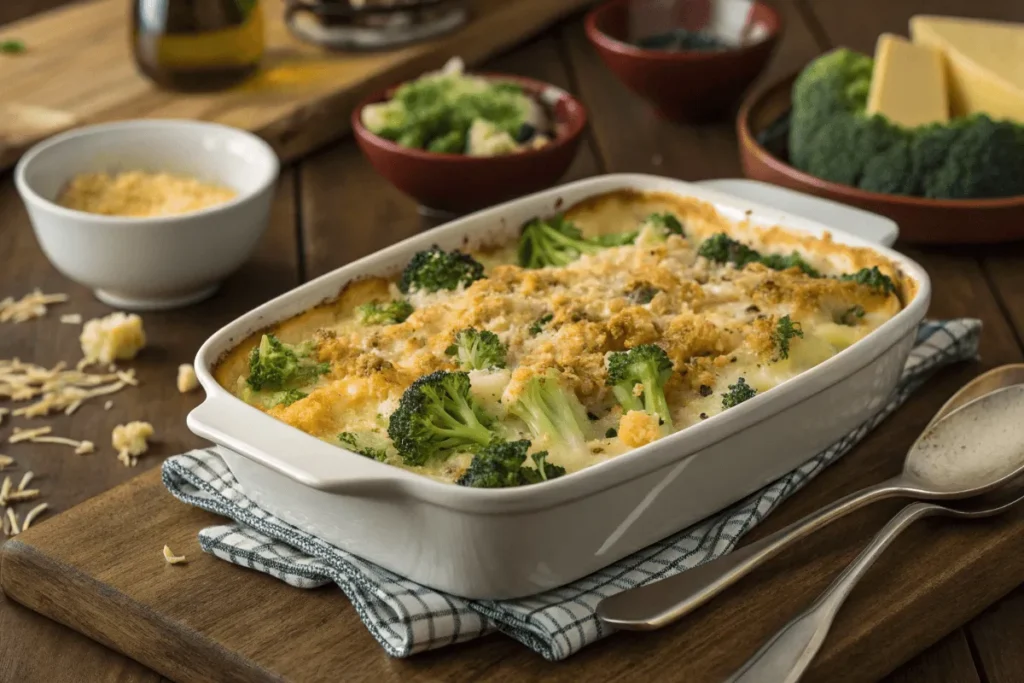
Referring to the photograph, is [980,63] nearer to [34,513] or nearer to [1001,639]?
[1001,639]

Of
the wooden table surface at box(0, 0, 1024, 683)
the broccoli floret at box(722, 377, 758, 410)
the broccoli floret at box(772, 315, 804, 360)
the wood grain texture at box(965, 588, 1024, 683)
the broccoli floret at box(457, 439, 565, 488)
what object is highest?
the broccoli floret at box(457, 439, 565, 488)

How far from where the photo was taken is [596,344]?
2.13 meters

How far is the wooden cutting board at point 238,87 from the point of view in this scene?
3611 millimetres

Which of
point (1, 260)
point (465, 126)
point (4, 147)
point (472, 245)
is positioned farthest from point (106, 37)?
point (472, 245)

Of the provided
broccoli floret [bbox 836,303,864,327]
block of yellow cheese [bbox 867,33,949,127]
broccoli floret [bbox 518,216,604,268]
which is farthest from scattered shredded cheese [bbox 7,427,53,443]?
block of yellow cheese [bbox 867,33,949,127]

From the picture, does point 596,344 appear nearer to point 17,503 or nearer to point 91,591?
point 91,591

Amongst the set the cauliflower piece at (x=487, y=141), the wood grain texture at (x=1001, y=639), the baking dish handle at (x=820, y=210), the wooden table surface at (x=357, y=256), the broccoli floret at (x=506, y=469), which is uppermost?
the broccoli floret at (x=506, y=469)

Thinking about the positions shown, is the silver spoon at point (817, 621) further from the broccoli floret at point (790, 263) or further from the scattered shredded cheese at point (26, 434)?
the scattered shredded cheese at point (26, 434)

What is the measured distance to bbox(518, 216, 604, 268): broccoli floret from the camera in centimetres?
250

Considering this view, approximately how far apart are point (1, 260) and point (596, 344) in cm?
167

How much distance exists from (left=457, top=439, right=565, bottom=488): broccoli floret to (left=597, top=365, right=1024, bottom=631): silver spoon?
19 cm

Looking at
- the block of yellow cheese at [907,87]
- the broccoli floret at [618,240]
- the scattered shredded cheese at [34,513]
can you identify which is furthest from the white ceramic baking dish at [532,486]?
the block of yellow cheese at [907,87]

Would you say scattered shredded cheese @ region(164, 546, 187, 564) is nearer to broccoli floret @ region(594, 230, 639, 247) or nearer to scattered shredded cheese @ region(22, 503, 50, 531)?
scattered shredded cheese @ region(22, 503, 50, 531)

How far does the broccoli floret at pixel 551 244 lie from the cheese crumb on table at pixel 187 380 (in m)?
0.67
